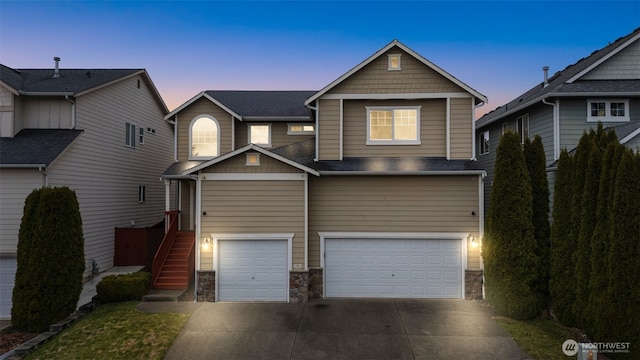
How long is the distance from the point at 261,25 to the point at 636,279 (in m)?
24.0

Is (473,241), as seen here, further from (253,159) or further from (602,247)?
(253,159)

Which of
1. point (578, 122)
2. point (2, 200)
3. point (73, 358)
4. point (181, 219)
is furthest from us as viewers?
point (181, 219)

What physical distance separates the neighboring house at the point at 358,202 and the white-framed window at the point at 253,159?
1.3 inches

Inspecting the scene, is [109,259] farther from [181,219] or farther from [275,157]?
[275,157]

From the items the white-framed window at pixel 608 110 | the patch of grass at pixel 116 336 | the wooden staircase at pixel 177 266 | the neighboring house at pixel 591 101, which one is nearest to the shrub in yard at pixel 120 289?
the patch of grass at pixel 116 336

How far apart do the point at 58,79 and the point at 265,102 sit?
30.0 ft

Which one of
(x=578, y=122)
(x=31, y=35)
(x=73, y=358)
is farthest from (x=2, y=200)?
(x=578, y=122)

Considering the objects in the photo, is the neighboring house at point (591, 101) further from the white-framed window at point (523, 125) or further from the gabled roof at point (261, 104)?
the gabled roof at point (261, 104)

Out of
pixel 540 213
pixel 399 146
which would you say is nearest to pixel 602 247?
pixel 540 213

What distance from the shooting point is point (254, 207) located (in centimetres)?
962

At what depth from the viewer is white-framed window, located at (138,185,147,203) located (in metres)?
16.2

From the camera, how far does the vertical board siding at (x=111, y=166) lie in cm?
1201

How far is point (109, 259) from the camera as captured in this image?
13227 mm

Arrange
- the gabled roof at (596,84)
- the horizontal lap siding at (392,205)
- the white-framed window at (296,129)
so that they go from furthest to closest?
the white-framed window at (296,129)
the gabled roof at (596,84)
the horizontal lap siding at (392,205)
